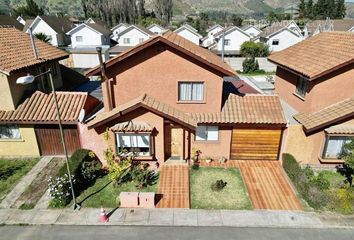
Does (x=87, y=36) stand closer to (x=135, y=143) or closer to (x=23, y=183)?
(x=23, y=183)

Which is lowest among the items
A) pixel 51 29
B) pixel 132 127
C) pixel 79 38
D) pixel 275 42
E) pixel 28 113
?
pixel 275 42

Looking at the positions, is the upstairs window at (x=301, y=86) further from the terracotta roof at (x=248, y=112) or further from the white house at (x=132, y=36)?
the white house at (x=132, y=36)

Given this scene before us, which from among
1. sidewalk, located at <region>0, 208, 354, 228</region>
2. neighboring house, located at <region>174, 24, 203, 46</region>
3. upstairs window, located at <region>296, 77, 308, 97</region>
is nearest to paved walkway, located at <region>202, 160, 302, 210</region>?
sidewalk, located at <region>0, 208, 354, 228</region>

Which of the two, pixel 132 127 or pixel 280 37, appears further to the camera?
pixel 280 37

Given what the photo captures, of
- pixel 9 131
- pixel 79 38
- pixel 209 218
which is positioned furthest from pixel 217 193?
pixel 79 38

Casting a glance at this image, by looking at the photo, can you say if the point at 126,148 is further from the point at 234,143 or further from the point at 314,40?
the point at 314,40

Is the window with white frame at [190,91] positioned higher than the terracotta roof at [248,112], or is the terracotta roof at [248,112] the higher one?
the window with white frame at [190,91]

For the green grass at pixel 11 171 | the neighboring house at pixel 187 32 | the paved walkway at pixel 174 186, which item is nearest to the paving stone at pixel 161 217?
the paved walkway at pixel 174 186
